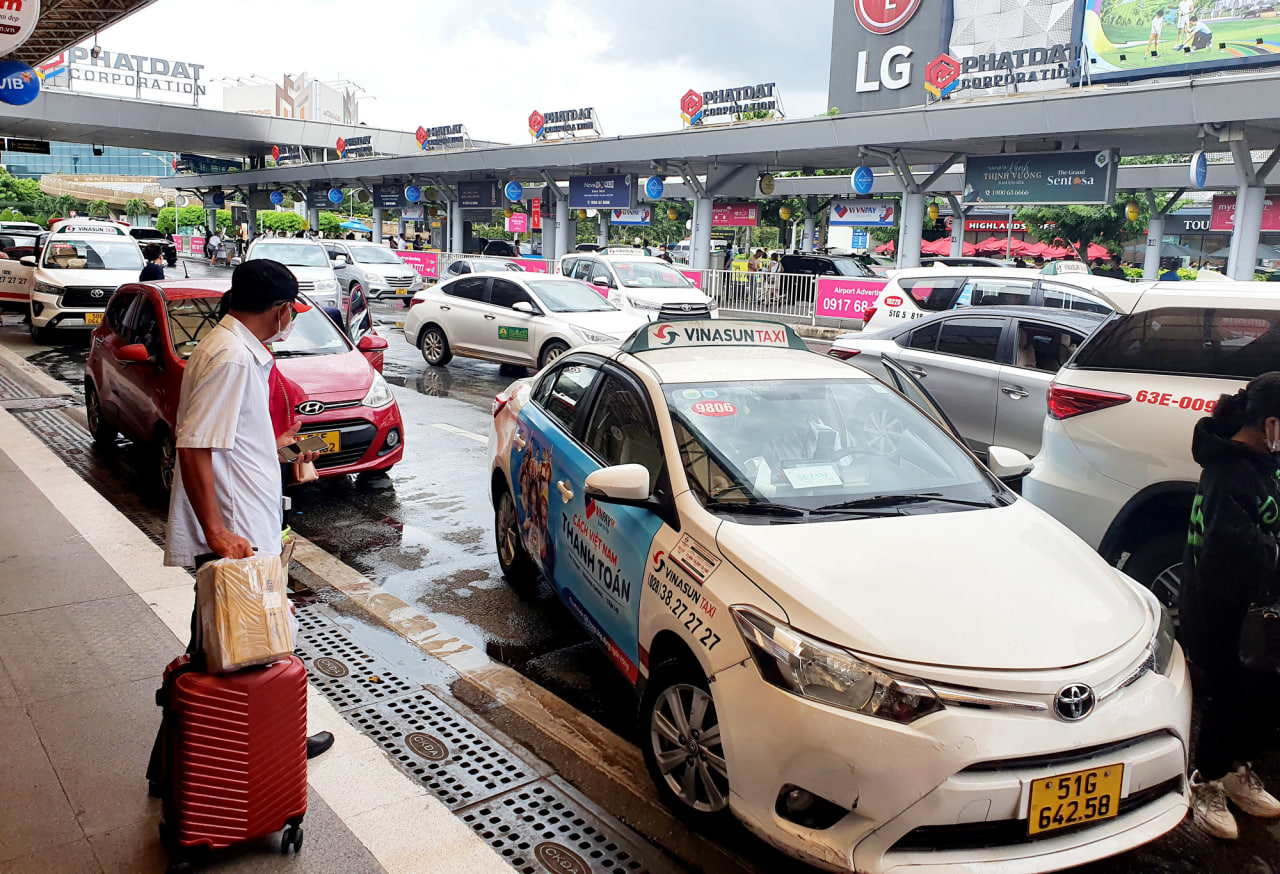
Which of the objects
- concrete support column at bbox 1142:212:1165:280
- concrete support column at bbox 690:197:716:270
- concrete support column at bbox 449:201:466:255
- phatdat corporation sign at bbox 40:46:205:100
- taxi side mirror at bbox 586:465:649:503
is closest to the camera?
taxi side mirror at bbox 586:465:649:503

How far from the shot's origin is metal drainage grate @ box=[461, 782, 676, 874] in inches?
129

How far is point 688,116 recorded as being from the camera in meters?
28.2

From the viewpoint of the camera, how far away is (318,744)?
3.84 metres

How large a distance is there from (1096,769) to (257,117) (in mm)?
47680

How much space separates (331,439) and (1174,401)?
18.9ft

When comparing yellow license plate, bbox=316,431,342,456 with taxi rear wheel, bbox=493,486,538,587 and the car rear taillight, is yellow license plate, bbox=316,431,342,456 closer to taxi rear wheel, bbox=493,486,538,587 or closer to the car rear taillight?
taxi rear wheel, bbox=493,486,538,587

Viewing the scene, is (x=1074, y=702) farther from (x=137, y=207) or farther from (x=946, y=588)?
(x=137, y=207)

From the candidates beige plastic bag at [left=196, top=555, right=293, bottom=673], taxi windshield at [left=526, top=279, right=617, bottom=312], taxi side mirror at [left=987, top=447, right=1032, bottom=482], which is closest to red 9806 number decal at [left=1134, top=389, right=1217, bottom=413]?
taxi side mirror at [left=987, top=447, right=1032, bottom=482]

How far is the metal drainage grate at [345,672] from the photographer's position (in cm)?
450

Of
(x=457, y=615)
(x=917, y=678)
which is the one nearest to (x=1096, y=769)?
(x=917, y=678)

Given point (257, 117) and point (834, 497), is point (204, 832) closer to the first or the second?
point (834, 497)

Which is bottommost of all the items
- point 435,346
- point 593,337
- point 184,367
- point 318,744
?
point 318,744

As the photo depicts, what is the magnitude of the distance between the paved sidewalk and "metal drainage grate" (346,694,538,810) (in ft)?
0.36

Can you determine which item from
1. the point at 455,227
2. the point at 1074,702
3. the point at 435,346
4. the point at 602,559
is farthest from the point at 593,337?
the point at 455,227
